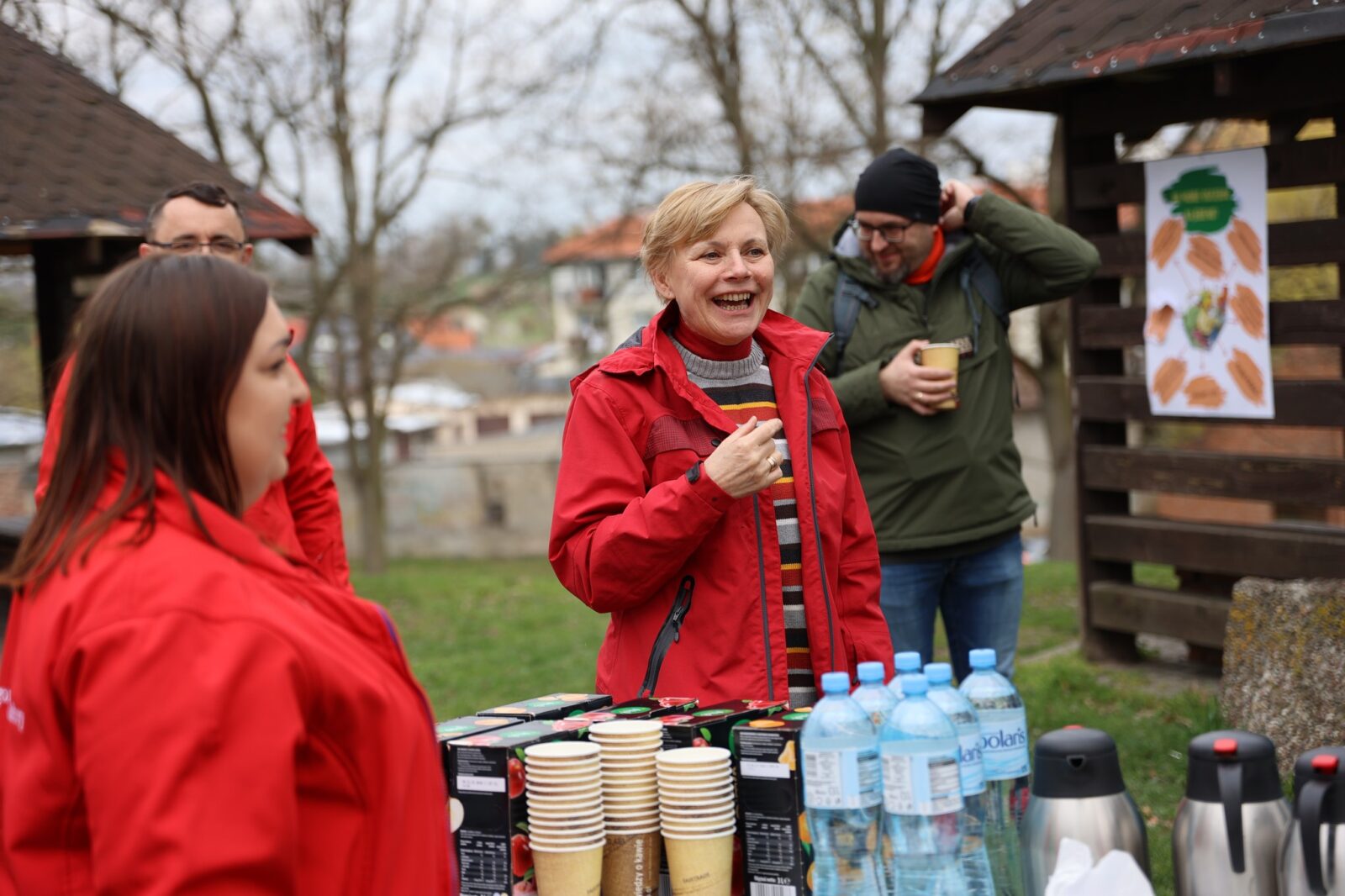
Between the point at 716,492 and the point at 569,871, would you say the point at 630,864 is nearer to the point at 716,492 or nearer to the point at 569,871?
the point at 569,871

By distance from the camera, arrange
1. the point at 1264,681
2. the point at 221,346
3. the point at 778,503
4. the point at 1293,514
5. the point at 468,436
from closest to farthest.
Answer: the point at 221,346 → the point at 778,503 → the point at 1264,681 → the point at 1293,514 → the point at 468,436

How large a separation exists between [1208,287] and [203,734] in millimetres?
6142

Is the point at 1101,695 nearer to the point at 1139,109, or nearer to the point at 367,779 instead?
the point at 1139,109

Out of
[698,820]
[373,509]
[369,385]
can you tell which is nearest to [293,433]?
[698,820]

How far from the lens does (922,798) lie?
2.39 meters

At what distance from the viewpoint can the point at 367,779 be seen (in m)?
1.92

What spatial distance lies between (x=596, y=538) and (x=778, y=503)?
1.59ft

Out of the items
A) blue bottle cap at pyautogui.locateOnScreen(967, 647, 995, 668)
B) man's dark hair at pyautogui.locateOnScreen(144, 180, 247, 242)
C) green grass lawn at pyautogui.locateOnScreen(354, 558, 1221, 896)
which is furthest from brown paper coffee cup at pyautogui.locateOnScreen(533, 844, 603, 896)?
man's dark hair at pyautogui.locateOnScreen(144, 180, 247, 242)

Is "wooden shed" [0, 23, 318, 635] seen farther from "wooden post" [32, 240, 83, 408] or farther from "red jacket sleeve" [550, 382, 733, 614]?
"red jacket sleeve" [550, 382, 733, 614]

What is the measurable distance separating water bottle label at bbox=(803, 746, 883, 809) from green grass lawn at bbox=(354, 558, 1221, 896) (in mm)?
1913

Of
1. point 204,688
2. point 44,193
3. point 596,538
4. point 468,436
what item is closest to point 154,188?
point 44,193

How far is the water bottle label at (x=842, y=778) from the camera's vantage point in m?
2.42

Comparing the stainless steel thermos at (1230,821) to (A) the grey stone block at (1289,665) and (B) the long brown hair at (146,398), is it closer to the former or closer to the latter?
(B) the long brown hair at (146,398)

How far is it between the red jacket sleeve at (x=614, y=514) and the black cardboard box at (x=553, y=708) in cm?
22
